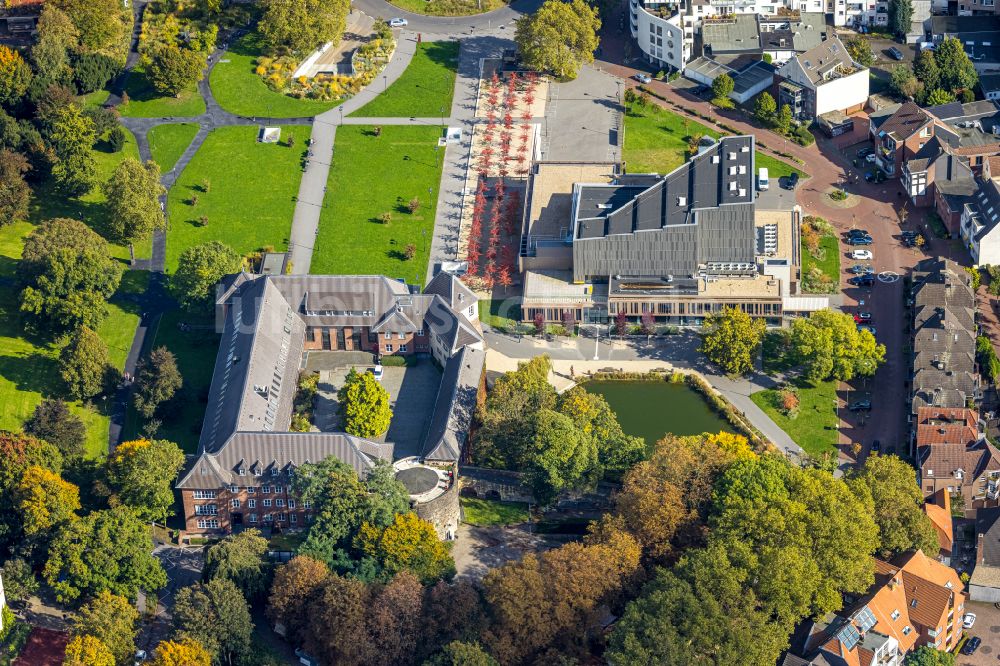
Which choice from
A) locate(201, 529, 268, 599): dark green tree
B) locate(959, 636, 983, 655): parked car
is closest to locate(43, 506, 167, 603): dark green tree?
locate(201, 529, 268, 599): dark green tree

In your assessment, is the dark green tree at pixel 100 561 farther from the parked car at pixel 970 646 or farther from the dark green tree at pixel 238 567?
the parked car at pixel 970 646

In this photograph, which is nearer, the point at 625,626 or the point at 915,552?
the point at 625,626

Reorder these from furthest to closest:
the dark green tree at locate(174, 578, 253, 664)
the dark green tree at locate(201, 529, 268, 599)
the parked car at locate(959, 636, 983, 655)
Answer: the dark green tree at locate(201, 529, 268, 599) → the parked car at locate(959, 636, 983, 655) → the dark green tree at locate(174, 578, 253, 664)

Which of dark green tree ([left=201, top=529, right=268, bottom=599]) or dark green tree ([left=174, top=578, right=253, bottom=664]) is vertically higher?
dark green tree ([left=201, top=529, right=268, bottom=599])

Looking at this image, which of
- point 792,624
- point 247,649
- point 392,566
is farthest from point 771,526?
point 247,649

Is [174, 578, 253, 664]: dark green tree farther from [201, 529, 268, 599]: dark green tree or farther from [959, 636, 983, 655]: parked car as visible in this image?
[959, 636, 983, 655]: parked car

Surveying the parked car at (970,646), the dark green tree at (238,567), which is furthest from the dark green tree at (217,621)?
the parked car at (970,646)

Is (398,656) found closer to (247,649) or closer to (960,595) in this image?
(247,649)

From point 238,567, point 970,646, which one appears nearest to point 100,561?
point 238,567
